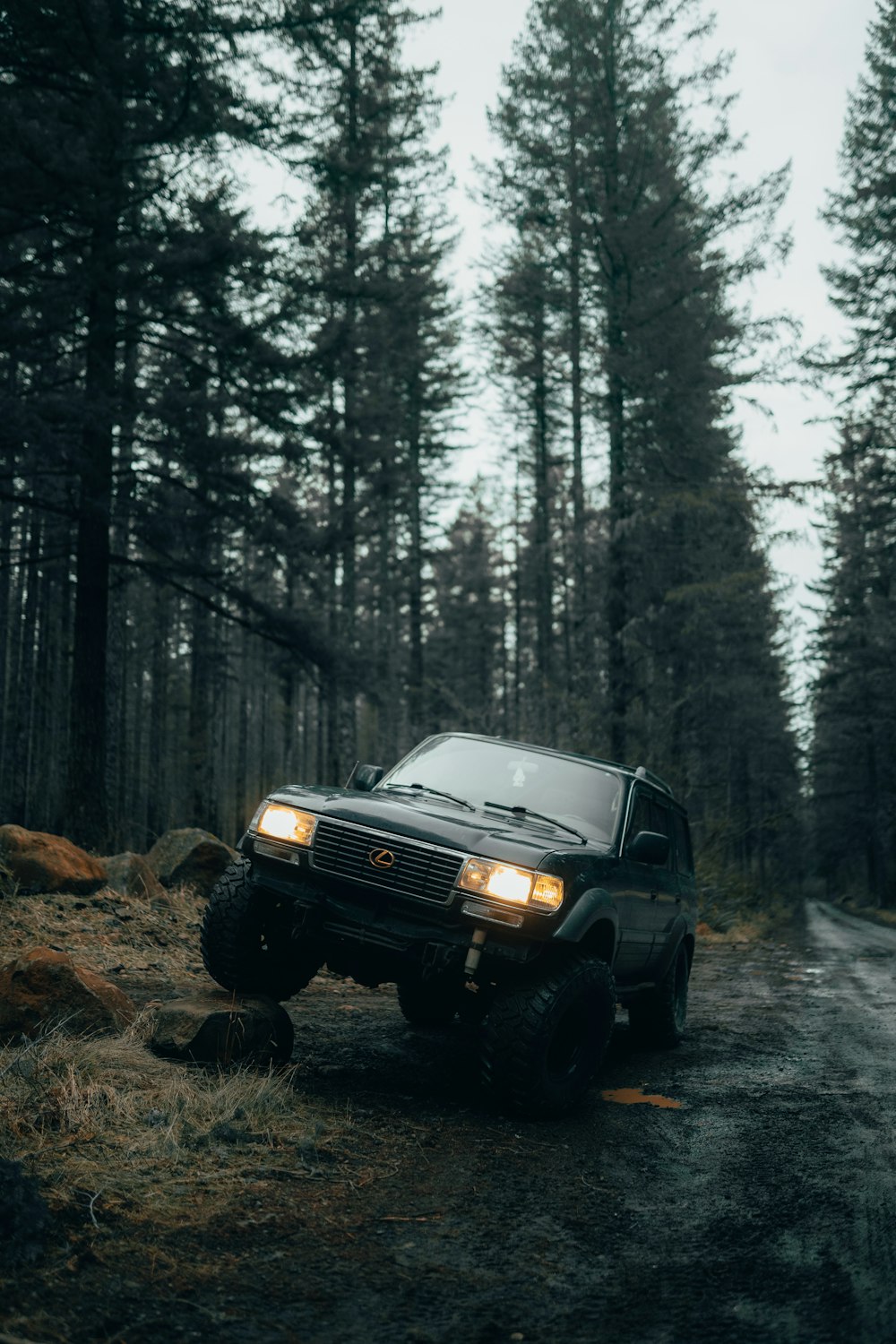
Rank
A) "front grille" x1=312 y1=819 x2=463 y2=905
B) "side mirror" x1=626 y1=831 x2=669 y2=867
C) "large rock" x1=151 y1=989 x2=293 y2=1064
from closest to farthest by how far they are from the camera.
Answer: "front grille" x1=312 y1=819 x2=463 y2=905
"large rock" x1=151 y1=989 x2=293 y2=1064
"side mirror" x1=626 y1=831 x2=669 y2=867

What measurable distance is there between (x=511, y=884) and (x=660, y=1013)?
10.1 ft

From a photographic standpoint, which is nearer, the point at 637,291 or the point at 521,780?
the point at 521,780

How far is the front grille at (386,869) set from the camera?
18.0ft

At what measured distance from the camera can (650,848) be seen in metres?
6.45

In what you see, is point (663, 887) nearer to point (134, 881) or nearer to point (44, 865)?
point (134, 881)

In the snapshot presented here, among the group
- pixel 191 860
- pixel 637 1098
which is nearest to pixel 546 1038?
pixel 637 1098

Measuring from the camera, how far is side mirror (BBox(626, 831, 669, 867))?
6.44 metres

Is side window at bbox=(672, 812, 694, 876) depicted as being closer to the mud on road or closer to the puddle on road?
the mud on road

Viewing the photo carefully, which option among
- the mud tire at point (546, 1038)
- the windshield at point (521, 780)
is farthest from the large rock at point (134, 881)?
the mud tire at point (546, 1038)

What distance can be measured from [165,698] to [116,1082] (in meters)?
30.8

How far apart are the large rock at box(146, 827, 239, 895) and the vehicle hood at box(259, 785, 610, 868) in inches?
228

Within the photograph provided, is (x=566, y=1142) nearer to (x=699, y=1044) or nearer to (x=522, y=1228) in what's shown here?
(x=522, y=1228)

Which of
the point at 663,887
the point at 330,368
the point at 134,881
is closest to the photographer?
the point at 663,887

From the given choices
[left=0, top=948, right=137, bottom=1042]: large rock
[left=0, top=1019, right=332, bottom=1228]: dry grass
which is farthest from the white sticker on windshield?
[left=0, top=948, right=137, bottom=1042]: large rock
